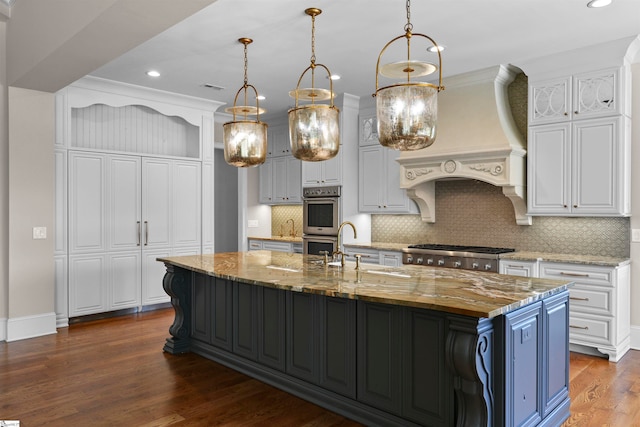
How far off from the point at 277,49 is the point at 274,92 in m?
1.61

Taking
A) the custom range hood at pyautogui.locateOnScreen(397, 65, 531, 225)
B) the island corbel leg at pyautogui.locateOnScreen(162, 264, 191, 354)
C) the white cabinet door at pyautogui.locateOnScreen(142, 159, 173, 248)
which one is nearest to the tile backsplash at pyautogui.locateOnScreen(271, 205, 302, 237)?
the white cabinet door at pyautogui.locateOnScreen(142, 159, 173, 248)

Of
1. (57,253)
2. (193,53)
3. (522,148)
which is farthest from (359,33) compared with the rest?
(57,253)

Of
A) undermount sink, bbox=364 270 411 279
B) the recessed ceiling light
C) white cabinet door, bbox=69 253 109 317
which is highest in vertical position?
the recessed ceiling light

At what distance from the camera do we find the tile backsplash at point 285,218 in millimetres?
7802

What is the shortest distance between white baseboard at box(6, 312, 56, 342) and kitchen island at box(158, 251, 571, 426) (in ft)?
7.06

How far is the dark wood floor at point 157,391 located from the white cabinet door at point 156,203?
176 cm

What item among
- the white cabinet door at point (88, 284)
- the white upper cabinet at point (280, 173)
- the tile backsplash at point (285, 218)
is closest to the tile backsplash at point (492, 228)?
the white upper cabinet at point (280, 173)

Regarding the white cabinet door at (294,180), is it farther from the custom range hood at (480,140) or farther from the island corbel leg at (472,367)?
the island corbel leg at (472,367)

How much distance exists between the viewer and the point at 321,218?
658cm

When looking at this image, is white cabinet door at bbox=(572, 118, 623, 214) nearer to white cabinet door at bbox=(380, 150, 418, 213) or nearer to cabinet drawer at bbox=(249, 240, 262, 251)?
white cabinet door at bbox=(380, 150, 418, 213)

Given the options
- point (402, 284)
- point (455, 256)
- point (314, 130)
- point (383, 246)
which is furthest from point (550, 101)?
point (402, 284)

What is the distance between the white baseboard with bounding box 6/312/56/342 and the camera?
15.4ft

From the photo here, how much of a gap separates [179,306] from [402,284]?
2.40m

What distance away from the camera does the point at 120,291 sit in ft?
19.1
